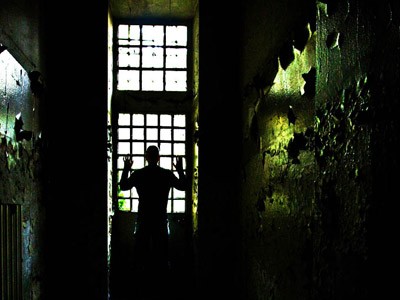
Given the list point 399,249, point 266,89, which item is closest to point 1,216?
point 266,89

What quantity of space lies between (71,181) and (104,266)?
0.77 meters

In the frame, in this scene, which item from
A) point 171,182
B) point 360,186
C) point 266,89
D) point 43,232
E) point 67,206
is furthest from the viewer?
point 171,182

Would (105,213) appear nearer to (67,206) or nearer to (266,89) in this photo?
(67,206)

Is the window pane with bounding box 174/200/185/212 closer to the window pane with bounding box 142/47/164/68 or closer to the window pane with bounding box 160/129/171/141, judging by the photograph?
the window pane with bounding box 160/129/171/141

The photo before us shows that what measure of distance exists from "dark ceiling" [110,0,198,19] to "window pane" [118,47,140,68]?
1.14 ft

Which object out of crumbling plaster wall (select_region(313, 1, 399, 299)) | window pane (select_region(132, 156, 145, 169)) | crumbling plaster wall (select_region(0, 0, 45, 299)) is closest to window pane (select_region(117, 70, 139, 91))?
window pane (select_region(132, 156, 145, 169))

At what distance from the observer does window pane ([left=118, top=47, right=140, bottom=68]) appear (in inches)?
201

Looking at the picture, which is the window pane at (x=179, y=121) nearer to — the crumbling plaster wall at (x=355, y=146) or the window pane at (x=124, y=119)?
the window pane at (x=124, y=119)

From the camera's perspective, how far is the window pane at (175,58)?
5.14 m

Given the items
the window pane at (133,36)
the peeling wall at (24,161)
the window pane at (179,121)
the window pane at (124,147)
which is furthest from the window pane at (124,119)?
the peeling wall at (24,161)

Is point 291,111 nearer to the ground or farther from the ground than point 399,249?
farther from the ground

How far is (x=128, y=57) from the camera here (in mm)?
5125

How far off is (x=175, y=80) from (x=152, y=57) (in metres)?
0.36

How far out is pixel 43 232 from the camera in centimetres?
345
